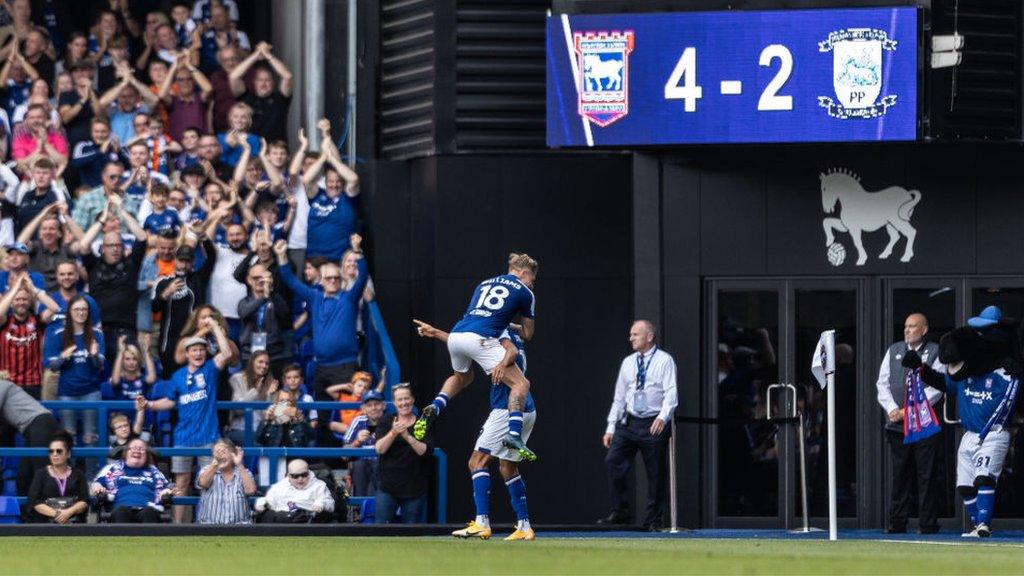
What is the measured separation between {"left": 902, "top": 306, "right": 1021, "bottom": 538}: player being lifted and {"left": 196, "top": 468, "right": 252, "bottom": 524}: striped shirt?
632 cm

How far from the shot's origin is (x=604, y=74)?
21781 millimetres

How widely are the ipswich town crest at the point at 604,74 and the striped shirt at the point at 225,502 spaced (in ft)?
15.8

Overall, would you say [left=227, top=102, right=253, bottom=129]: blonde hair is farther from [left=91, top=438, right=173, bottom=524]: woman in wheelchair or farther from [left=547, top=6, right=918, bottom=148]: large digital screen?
[left=91, top=438, right=173, bottom=524]: woman in wheelchair

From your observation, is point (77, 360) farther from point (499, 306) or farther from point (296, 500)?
point (499, 306)

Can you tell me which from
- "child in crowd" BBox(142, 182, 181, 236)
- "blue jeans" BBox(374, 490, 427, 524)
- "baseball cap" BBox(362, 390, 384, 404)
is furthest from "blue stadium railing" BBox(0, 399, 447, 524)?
"child in crowd" BBox(142, 182, 181, 236)

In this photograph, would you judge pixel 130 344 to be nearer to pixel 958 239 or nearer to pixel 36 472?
pixel 36 472

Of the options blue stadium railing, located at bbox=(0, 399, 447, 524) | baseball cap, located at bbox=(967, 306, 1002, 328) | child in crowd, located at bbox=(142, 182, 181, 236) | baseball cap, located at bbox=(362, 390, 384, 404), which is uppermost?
child in crowd, located at bbox=(142, 182, 181, 236)

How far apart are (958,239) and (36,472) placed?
9.03m

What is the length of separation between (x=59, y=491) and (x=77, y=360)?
1.90m

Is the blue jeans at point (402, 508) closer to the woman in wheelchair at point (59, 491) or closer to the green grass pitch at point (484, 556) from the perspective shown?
the green grass pitch at point (484, 556)

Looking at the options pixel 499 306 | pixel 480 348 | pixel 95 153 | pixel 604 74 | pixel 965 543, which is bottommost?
pixel 965 543

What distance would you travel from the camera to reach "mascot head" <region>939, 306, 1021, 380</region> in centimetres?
2023

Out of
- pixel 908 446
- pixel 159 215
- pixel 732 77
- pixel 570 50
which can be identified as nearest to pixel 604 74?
pixel 570 50

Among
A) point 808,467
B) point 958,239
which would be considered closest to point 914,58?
point 958,239
